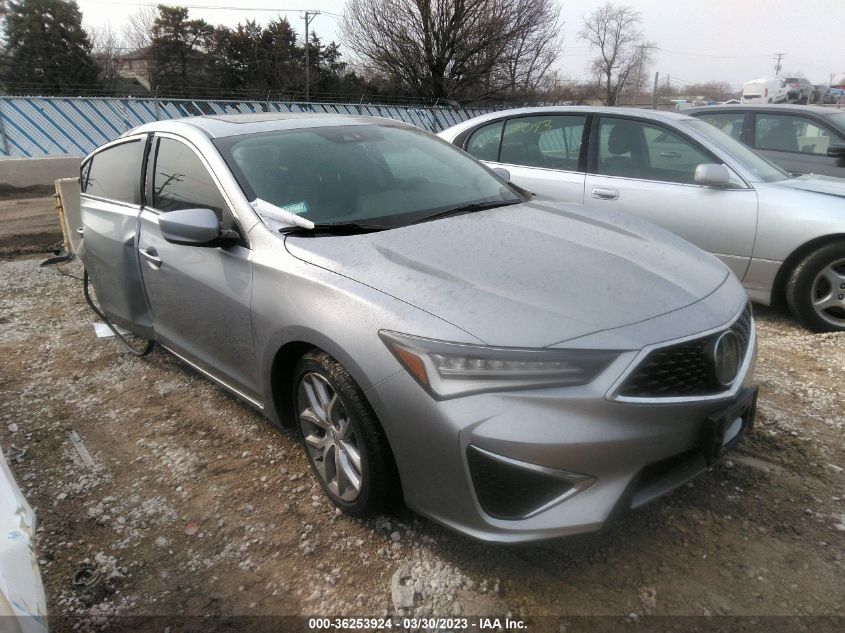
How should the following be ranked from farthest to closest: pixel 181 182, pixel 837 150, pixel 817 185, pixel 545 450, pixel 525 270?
pixel 837 150 < pixel 817 185 < pixel 181 182 < pixel 525 270 < pixel 545 450

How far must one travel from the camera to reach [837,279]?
4.04m

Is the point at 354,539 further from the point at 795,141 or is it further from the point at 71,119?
the point at 71,119

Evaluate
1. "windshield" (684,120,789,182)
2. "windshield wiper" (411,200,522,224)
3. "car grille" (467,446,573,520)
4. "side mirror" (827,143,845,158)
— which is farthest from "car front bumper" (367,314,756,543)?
"side mirror" (827,143,845,158)

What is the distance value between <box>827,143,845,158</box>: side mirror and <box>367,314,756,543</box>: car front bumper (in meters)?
5.37

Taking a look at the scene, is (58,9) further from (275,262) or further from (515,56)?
(275,262)

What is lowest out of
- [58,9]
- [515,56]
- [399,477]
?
[399,477]

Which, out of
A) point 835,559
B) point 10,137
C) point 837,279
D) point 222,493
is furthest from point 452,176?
point 10,137

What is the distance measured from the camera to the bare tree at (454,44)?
102 feet

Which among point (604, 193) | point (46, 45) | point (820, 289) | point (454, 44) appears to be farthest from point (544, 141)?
point (46, 45)

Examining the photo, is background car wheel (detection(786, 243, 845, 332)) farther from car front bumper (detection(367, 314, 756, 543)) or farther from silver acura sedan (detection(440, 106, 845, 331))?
car front bumper (detection(367, 314, 756, 543))

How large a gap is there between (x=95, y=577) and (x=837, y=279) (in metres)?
4.60

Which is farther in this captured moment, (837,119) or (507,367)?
(837,119)

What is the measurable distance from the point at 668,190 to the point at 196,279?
3510 mm

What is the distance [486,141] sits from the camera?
5676mm
